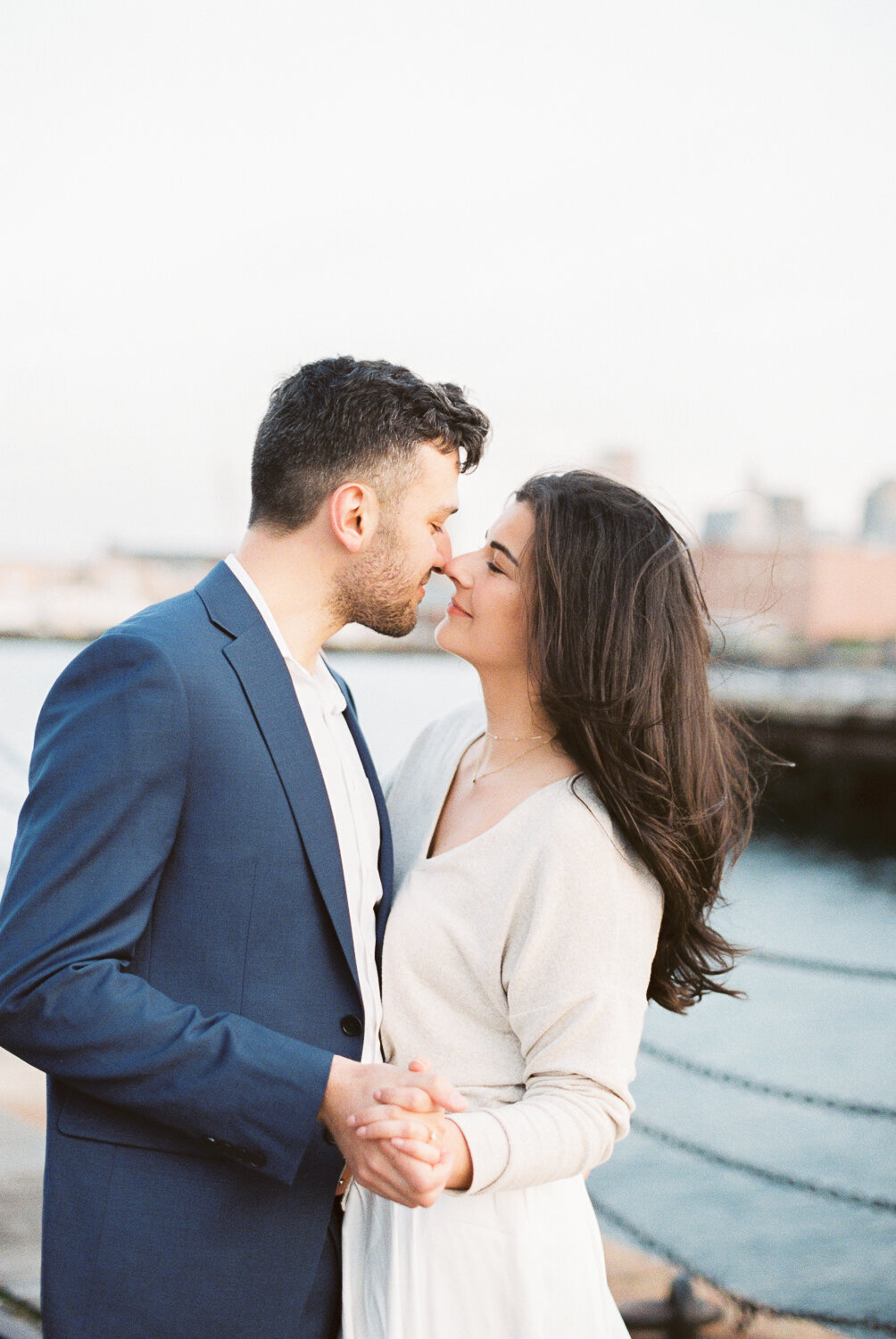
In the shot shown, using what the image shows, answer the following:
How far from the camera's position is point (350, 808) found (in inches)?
80.7

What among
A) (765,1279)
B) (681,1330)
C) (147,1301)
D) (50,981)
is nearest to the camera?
(50,981)

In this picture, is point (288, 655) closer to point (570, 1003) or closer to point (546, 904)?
point (546, 904)

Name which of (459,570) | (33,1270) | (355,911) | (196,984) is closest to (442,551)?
(459,570)

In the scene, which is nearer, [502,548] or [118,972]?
[118,972]

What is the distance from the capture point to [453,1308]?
1837mm

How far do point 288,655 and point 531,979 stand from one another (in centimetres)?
69

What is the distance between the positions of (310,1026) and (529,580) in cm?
88

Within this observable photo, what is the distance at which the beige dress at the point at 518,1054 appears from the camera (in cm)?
176

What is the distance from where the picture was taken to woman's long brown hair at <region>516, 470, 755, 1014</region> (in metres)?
2.01

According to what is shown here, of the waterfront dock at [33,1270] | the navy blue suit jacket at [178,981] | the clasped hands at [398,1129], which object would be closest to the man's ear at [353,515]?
the navy blue suit jacket at [178,981]

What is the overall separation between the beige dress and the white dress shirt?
53 millimetres

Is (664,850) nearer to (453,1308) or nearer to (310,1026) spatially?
(310,1026)

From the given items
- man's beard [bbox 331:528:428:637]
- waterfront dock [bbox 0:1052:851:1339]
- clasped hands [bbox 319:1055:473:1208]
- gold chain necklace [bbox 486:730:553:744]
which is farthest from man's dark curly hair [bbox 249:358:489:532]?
waterfront dock [bbox 0:1052:851:1339]

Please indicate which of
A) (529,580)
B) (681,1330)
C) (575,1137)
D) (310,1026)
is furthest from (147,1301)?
(681,1330)
